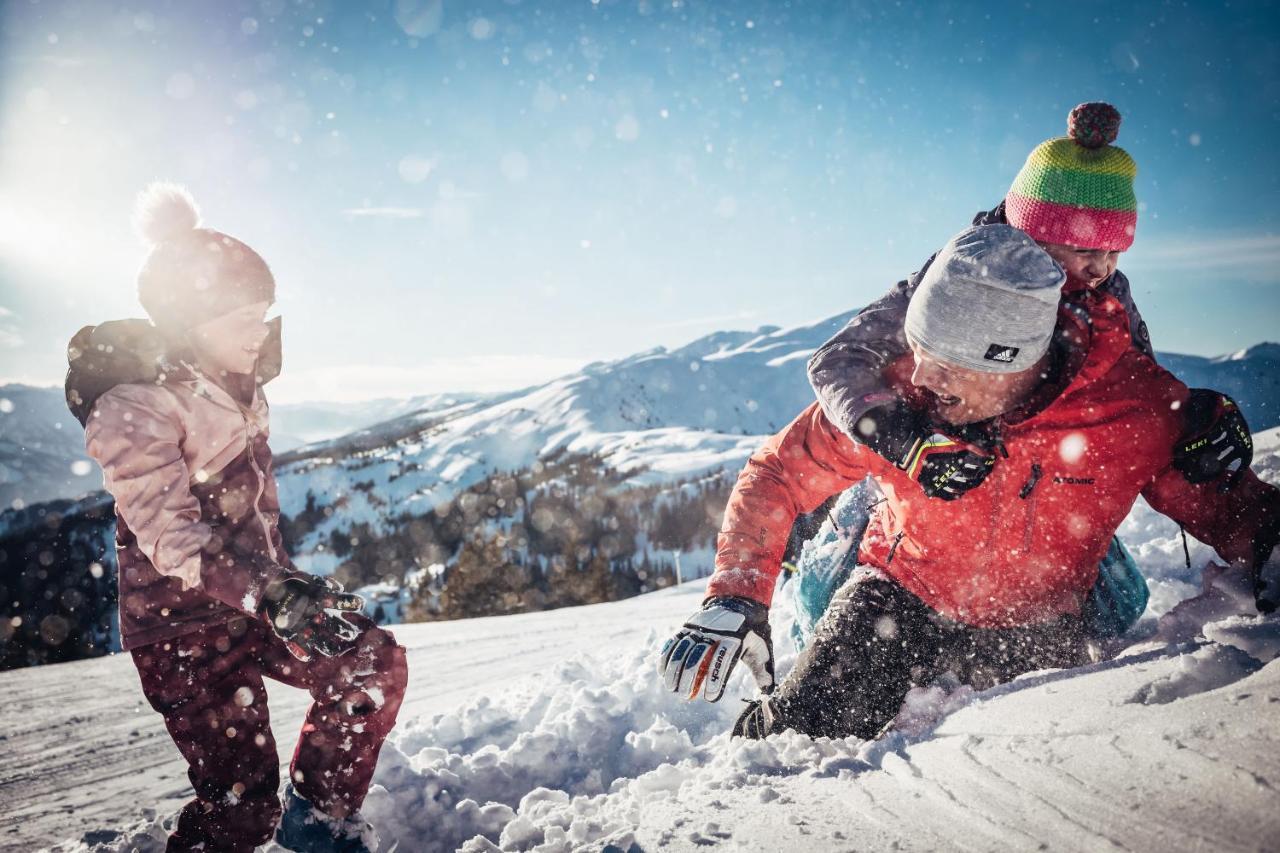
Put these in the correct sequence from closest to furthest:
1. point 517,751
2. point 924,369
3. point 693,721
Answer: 1. point 924,369
2. point 517,751
3. point 693,721

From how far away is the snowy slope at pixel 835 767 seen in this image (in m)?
1.14

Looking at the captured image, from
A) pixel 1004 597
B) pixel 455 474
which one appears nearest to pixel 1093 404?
pixel 1004 597

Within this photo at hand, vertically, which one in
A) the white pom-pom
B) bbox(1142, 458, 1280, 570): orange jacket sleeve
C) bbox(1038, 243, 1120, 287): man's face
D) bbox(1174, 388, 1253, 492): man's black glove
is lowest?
bbox(1142, 458, 1280, 570): orange jacket sleeve

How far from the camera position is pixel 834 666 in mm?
2176

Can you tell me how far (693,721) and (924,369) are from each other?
1915mm

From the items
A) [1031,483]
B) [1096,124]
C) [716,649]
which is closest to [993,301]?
[1031,483]

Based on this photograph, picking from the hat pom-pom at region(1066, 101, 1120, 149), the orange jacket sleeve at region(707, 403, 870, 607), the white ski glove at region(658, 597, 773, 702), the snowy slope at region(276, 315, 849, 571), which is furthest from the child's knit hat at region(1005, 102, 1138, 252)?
the snowy slope at region(276, 315, 849, 571)

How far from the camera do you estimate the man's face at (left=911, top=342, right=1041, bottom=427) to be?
197cm

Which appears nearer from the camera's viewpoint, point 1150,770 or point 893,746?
point 1150,770

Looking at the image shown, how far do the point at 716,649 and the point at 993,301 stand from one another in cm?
132

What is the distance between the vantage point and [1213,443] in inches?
74.7

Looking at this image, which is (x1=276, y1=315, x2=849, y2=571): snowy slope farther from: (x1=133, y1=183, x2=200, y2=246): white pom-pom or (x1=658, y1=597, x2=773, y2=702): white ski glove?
(x1=133, y1=183, x2=200, y2=246): white pom-pom

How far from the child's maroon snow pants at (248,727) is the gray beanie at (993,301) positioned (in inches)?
79.0

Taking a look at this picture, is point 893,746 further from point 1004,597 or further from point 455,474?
point 455,474
